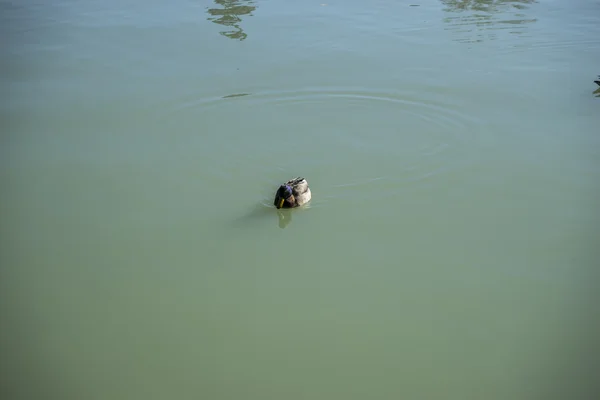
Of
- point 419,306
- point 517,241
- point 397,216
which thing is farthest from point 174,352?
point 517,241

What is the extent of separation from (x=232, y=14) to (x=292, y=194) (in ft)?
20.7

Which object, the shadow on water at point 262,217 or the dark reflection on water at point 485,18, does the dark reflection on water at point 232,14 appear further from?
the shadow on water at point 262,217

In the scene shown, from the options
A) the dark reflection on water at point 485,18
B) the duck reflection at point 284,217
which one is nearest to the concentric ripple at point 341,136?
the duck reflection at point 284,217

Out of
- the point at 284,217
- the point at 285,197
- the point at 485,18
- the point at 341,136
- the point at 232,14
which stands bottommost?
the point at 284,217

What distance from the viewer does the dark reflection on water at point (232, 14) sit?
34.9ft

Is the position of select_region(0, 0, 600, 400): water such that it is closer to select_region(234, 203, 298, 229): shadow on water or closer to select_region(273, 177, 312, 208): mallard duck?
select_region(234, 203, 298, 229): shadow on water

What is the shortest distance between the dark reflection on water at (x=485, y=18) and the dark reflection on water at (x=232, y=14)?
345 centimetres

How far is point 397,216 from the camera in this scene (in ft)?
20.5

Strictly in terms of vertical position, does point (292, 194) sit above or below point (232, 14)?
below

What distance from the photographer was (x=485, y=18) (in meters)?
11.5

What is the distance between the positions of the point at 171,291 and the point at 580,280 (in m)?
3.28

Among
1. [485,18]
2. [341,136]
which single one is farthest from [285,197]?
[485,18]

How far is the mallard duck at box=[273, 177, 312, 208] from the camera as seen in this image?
241 inches

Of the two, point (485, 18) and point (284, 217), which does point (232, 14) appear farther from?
point (284, 217)
